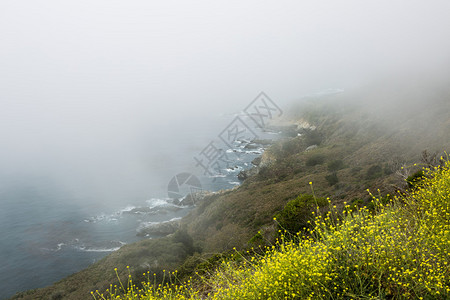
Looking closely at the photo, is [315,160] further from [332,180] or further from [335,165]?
[332,180]

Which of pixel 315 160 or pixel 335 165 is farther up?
pixel 335 165

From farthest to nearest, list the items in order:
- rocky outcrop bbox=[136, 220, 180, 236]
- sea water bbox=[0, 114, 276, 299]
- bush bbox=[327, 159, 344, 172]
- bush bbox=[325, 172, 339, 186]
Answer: rocky outcrop bbox=[136, 220, 180, 236] → sea water bbox=[0, 114, 276, 299] → bush bbox=[327, 159, 344, 172] → bush bbox=[325, 172, 339, 186]

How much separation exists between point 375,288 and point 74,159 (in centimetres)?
13072

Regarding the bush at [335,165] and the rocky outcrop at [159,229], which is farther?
the rocky outcrop at [159,229]

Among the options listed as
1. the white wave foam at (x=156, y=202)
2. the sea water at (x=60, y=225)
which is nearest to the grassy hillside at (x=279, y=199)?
the sea water at (x=60, y=225)

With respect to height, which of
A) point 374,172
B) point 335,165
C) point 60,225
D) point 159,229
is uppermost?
point 60,225

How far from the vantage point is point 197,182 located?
7969 centimetres

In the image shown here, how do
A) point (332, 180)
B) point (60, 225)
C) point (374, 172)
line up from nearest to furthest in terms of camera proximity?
point (374, 172) → point (332, 180) → point (60, 225)

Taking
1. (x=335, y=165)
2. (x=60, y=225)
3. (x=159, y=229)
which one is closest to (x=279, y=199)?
(x=335, y=165)

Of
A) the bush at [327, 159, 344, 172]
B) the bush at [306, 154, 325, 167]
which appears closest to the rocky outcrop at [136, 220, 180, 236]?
the bush at [306, 154, 325, 167]

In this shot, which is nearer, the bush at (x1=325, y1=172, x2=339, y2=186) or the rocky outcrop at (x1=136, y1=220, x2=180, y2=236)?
the bush at (x1=325, y1=172, x2=339, y2=186)

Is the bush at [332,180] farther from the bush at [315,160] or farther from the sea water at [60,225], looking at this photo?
the sea water at [60,225]

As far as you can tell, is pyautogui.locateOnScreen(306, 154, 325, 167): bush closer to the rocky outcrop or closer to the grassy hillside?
the grassy hillside

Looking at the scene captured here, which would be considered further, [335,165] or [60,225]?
[60,225]
